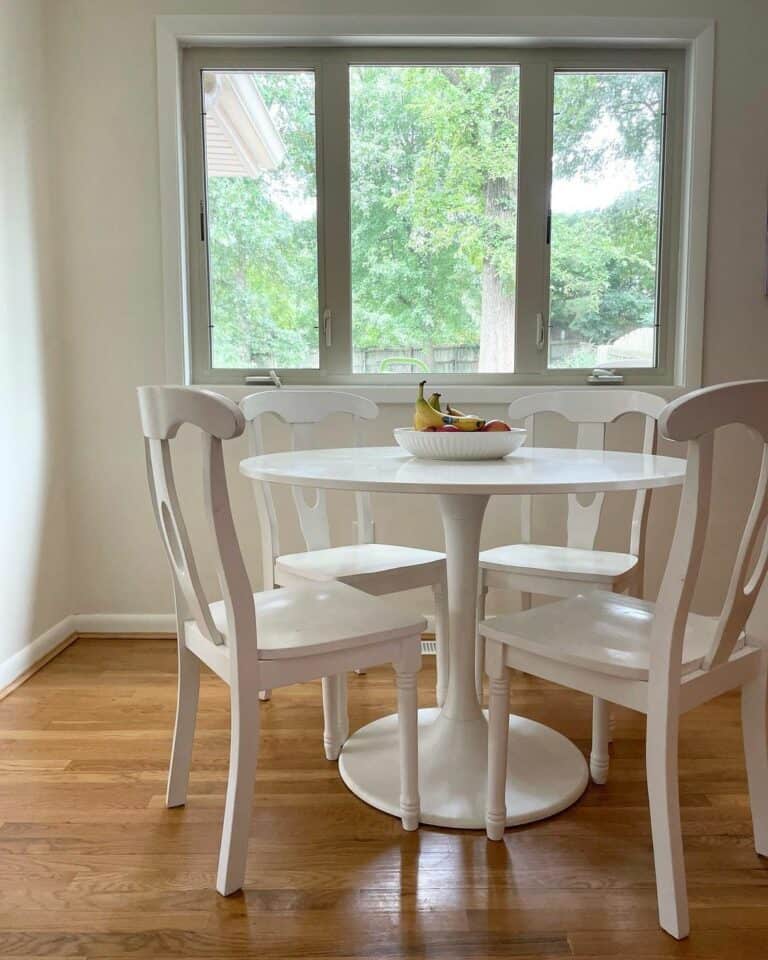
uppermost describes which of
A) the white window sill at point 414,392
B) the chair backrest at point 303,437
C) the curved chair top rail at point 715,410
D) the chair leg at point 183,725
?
the curved chair top rail at point 715,410

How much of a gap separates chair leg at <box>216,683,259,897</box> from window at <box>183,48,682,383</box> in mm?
1741

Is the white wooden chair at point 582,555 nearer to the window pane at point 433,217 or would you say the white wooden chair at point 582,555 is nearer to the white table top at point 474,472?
the white table top at point 474,472

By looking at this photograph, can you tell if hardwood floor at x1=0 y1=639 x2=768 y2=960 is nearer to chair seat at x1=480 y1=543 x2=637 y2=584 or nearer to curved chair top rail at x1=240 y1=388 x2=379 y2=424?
chair seat at x1=480 y1=543 x2=637 y2=584

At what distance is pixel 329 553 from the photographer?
217 centimetres

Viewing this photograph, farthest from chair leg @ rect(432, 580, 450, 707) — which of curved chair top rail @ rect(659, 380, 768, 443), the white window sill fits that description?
curved chair top rail @ rect(659, 380, 768, 443)

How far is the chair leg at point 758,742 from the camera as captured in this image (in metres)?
1.47

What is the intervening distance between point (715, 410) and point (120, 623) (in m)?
2.42

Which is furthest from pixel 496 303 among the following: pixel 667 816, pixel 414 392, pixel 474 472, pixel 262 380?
pixel 667 816

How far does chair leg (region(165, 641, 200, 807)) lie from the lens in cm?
166

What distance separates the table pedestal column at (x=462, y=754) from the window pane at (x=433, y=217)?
4.05ft

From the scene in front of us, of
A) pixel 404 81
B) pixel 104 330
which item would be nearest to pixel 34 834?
pixel 104 330

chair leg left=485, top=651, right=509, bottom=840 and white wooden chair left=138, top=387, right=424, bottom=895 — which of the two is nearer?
white wooden chair left=138, top=387, right=424, bottom=895

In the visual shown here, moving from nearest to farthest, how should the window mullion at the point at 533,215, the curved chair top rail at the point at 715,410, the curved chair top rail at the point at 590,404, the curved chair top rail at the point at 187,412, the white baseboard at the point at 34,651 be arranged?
the curved chair top rail at the point at 715,410 < the curved chair top rail at the point at 187,412 < the curved chair top rail at the point at 590,404 < the white baseboard at the point at 34,651 < the window mullion at the point at 533,215

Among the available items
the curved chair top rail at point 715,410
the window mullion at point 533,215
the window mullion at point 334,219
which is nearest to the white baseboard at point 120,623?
the window mullion at point 334,219
